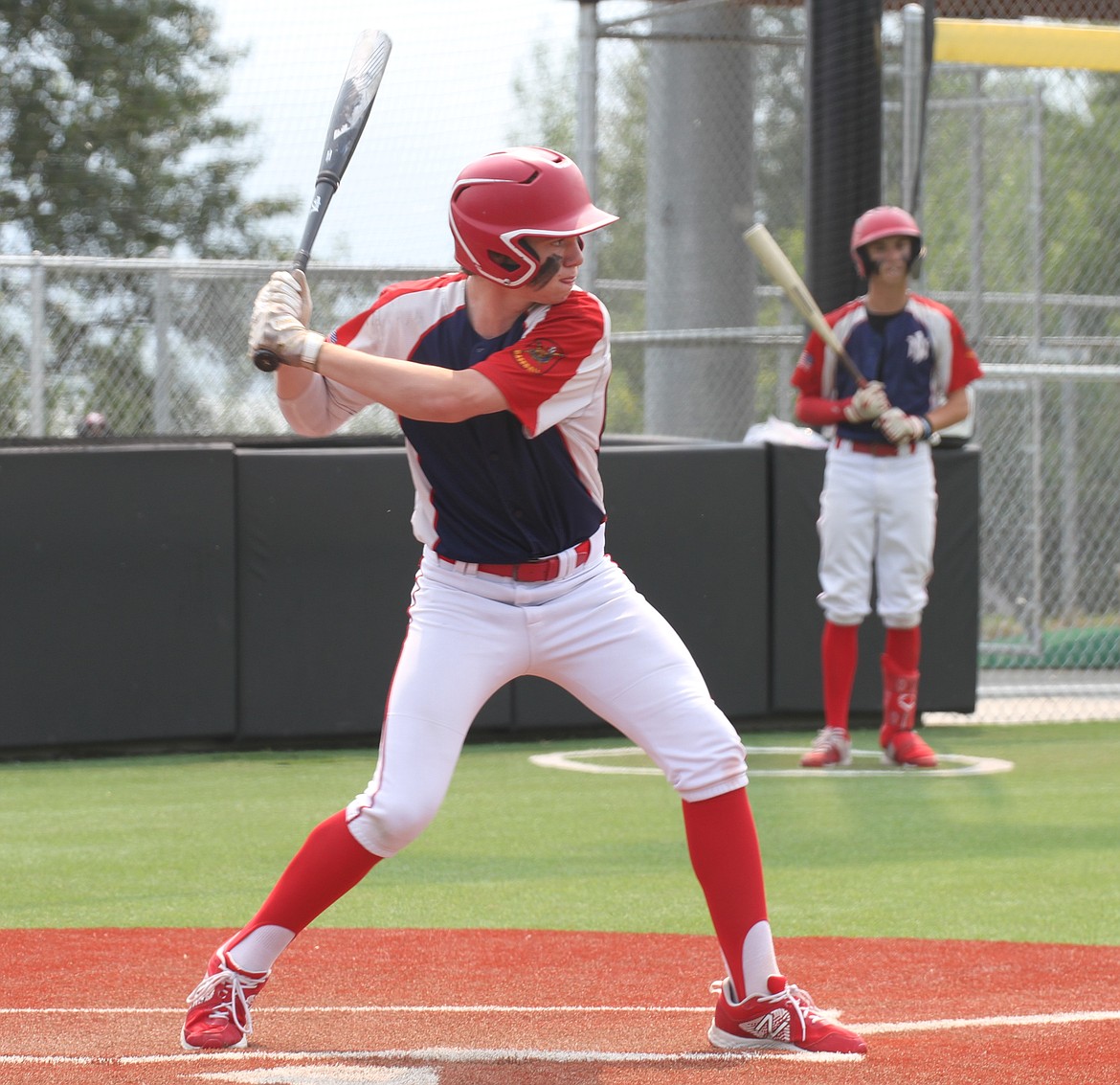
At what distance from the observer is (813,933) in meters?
4.82

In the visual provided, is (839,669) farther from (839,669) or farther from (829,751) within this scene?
(829,751)

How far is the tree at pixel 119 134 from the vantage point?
22.1 metres

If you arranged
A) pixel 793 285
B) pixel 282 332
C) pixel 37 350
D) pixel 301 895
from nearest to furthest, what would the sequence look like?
pixel 282 332 → pixel 301 895 → pixel 793 285 → pixel 37 350

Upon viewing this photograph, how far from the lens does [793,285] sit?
25.4 ft

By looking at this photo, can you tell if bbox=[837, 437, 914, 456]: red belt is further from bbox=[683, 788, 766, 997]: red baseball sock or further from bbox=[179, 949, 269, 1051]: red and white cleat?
bbox=[179, 949, 269, 1051]: red and white cleat

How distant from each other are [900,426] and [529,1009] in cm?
426

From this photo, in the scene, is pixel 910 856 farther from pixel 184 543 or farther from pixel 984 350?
pixel 984 350

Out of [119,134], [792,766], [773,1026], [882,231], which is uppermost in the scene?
[119,134]

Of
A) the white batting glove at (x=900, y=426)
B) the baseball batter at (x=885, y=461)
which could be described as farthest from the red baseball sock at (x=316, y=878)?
the baseball batter at (x=885, y=461)

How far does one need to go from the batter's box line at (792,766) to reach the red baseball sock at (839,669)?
0.77 ft

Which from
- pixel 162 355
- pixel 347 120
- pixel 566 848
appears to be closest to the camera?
pixel 347 120

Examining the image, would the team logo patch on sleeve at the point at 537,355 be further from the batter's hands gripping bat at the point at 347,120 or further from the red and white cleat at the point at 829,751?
the red and white cleat at the point at 829,751

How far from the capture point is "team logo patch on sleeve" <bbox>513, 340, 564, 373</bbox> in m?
3.45

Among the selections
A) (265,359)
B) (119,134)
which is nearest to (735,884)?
(265,359)
